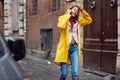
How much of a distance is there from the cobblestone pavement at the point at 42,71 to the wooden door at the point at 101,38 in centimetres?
41

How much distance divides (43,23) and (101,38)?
5023 mm

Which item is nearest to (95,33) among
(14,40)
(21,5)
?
(21,5)

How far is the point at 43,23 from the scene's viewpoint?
1655 centimetres

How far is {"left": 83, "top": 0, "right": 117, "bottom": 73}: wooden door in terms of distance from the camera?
11219 mm

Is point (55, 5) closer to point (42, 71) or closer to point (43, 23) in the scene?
point (43, 23)

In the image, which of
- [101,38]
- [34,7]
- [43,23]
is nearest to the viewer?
[101,38]

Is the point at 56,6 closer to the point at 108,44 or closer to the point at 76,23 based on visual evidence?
the point at 108,44

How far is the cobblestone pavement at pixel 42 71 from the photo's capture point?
1121 cm

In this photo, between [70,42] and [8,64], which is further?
[70,42]

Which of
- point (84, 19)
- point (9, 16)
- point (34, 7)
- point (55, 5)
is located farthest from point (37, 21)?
point (84, 19)

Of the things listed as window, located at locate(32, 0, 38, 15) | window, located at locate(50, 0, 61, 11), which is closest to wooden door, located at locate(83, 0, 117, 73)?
window, located at locate(50, 0, 61, 11)

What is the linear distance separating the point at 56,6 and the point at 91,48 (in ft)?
12.2

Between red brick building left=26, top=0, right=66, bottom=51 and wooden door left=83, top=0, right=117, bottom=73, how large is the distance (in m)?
2.47

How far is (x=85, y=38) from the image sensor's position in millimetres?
13023
